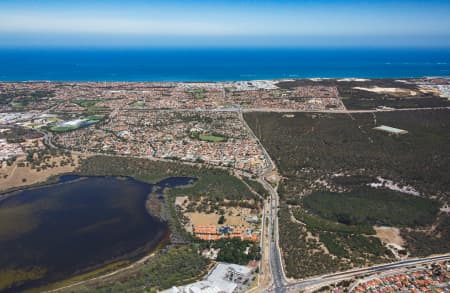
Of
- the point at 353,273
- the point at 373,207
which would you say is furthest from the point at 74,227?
the point at 373,207

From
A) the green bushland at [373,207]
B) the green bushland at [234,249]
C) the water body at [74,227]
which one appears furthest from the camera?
the green bushland at [373,207]

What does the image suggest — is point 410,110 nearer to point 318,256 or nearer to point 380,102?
point 380,102

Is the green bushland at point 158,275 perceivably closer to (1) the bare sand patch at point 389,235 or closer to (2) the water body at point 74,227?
(2) the water body at point 74,227

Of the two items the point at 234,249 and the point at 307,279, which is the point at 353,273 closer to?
the point at 307,279

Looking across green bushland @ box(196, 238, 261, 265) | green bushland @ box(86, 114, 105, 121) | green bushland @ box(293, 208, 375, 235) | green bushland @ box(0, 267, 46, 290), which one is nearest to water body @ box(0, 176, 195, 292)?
green bushland @ box(0, 267, 46, 290)

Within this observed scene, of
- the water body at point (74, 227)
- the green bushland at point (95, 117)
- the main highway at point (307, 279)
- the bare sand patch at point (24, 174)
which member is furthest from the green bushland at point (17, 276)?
the green bushland at point (95, 117)

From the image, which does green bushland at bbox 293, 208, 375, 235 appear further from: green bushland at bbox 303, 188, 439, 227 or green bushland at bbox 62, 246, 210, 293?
green bushland at bbox 62, 246, 210, 293

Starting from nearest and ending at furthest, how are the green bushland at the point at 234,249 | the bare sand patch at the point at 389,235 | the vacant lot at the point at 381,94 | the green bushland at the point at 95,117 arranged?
the green bushland at the point at 234,249 < the bare sand patch at the point at 389,235 < the green bushland at the point at 95,117 < the vacant lot at the point at 381,94
